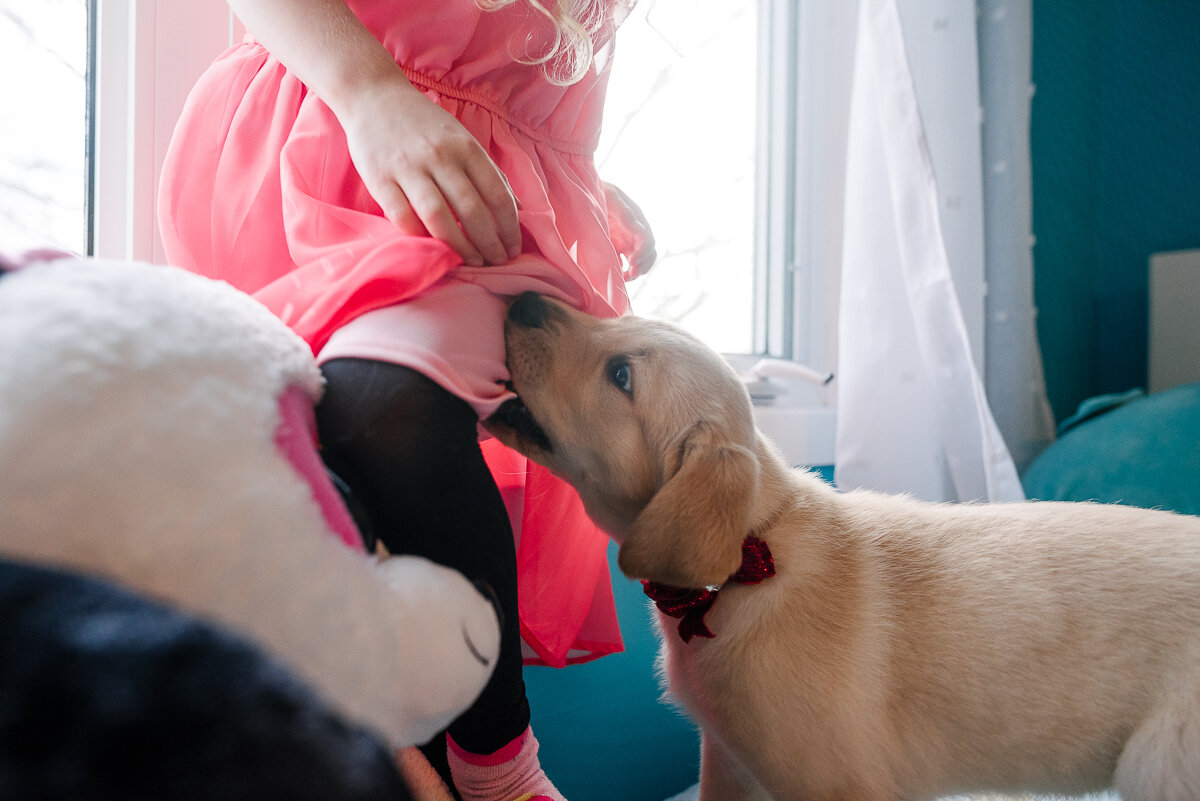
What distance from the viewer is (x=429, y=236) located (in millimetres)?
717

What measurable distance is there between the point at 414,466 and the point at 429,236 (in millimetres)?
270

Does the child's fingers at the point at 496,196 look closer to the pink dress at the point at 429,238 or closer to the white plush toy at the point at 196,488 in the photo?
the pink dress at the point at 429,238

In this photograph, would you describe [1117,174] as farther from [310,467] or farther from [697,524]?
[310,467]

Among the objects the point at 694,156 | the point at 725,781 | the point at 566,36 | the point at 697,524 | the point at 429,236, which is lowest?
the point at 725,781

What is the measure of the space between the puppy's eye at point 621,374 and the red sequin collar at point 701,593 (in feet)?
0.80

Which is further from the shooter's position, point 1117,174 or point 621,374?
point 1117,174

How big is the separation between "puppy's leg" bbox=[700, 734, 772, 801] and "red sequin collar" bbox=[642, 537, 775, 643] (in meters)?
0.27

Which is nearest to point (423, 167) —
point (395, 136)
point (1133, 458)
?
point (395, 136)

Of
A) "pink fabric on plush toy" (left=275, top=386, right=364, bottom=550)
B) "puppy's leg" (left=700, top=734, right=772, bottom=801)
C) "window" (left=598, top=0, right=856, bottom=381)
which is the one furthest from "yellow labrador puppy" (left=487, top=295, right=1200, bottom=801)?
"window" (left=598, top=0, right=856, bottom=381)

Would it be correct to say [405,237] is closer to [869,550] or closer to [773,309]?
[869,550]

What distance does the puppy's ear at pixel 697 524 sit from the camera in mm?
785

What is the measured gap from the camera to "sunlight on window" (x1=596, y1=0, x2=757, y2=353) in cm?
188

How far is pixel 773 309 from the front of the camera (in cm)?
237

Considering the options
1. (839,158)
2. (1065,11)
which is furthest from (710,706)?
(1065,11)
